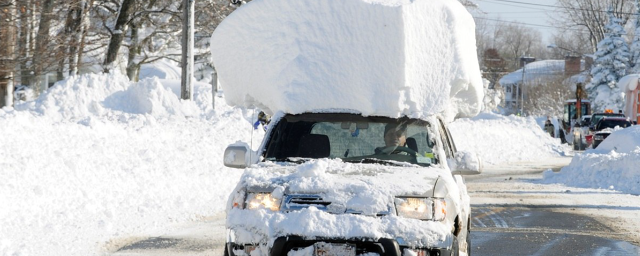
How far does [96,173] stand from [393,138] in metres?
7.81

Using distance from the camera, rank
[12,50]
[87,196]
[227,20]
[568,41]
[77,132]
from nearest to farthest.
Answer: [227,20] → [87,196] → [77,132] → [12,50] → [568,41]

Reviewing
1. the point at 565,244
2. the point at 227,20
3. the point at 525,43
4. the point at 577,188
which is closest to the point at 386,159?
the point at 227,20

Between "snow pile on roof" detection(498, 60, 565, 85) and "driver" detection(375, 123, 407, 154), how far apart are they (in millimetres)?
120371

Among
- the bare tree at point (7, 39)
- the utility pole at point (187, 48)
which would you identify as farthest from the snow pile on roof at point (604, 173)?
the bare tree at point (7, 39)

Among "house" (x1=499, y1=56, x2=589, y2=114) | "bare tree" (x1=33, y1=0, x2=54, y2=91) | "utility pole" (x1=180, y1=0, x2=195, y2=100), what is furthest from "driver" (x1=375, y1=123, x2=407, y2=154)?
"house" (x1=499, y1=56, x2=589, y2=114)

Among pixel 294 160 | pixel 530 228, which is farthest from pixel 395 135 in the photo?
pixel 530 228

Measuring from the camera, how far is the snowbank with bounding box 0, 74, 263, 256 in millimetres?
11516

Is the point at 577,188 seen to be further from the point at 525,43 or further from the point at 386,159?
the point at 525,43

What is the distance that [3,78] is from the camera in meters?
21.8

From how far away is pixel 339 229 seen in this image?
22.2 ft

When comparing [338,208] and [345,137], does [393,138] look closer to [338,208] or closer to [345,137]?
[345,137]

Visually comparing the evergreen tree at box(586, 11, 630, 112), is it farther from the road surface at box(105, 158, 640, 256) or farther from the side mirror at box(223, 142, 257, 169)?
the side mirror at box(223, 142, 257, 169)

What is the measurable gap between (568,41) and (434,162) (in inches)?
4518

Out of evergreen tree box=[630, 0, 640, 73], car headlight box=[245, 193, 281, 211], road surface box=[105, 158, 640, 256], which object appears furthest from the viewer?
evergreen tree box=[630, 0, 640, 73]
